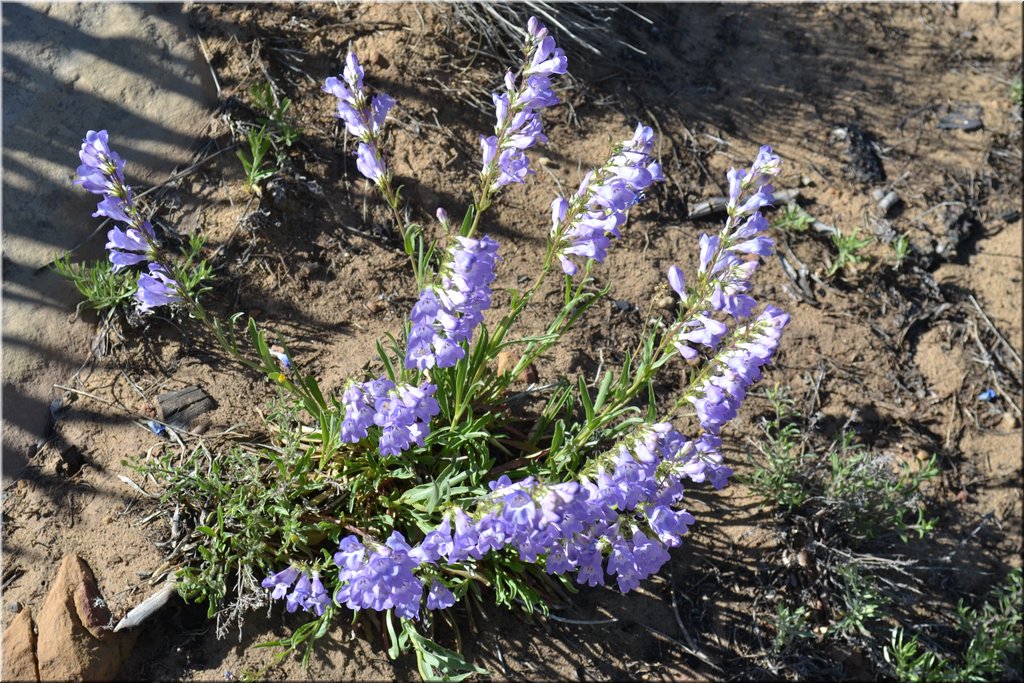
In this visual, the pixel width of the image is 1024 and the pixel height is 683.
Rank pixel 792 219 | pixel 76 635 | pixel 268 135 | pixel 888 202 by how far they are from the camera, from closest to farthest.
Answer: pixel 76 635, pixel 268 135, pixel 792 219, pixel 888 202

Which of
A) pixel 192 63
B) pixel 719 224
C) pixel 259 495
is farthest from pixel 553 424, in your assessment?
pixel 192 63

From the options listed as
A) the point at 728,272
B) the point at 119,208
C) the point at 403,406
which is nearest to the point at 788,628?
the point at 728,272

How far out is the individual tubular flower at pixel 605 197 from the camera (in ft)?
9.36

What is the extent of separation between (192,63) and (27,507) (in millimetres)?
2564

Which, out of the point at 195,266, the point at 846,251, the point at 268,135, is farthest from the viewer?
the point at 846,251

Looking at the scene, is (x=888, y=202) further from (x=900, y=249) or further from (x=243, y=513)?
(x=243, y=513)

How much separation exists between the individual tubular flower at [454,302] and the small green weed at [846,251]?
302cm

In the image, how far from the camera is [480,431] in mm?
3641

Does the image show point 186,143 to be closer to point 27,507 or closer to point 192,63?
point 192,63

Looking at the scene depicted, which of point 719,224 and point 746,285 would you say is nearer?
point 746,285

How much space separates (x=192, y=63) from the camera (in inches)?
187

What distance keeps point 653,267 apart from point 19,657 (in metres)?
3.67

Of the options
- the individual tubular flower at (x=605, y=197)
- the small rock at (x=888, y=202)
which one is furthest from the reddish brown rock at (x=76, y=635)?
the small rock at (x=888, y=202)

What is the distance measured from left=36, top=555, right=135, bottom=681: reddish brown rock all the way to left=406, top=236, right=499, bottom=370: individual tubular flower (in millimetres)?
2022
